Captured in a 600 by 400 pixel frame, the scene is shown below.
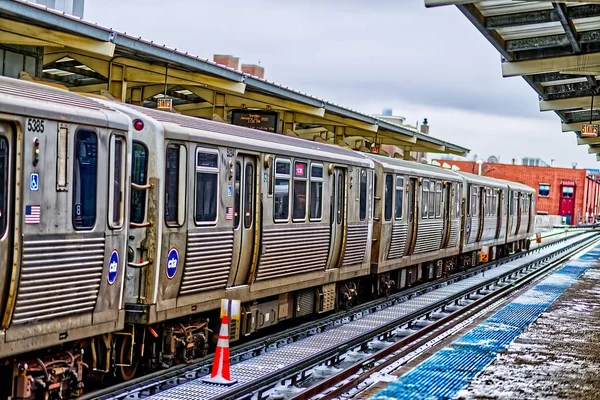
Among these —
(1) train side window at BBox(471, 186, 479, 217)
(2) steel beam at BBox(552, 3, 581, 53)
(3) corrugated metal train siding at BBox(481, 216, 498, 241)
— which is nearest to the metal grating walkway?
(2) steel beam at BBox(552, 3, 581, 53)

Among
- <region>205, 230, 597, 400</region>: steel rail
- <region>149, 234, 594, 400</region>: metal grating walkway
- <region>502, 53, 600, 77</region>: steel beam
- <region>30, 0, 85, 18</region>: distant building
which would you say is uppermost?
<region>30, 0, 85, 18</region>: distant building

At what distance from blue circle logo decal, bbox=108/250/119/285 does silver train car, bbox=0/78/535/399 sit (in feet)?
0.07

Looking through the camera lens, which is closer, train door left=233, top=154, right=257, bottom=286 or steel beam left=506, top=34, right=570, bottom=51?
train door left=233, top=154, right=257, bottom=286

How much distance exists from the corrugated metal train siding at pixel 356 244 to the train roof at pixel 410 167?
6.33ft

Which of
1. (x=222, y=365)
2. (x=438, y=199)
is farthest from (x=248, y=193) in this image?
(x=438, y=199)

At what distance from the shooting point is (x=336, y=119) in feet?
96.1

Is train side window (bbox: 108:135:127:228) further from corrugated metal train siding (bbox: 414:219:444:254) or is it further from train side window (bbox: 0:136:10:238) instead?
corrugated metal train siding (bbox: 414:219:444:254)

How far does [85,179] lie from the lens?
8.69 m

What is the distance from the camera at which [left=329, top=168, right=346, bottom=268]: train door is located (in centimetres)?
1570

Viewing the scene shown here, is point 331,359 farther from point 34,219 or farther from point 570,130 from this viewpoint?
point 570,130

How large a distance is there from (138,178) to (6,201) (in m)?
2.62

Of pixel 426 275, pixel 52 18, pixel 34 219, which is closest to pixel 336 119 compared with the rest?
pixel 426 275

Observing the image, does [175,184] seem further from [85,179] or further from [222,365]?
[222,365]

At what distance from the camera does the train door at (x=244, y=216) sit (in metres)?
12.1
